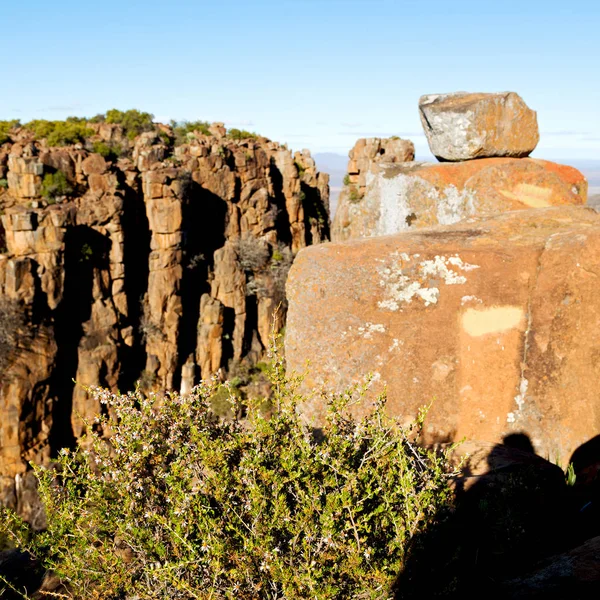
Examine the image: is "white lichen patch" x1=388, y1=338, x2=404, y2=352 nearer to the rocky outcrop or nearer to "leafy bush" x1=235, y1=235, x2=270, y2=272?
the rocky outcrop

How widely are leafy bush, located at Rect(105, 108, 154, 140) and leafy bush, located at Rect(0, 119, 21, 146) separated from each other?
627 centimetres

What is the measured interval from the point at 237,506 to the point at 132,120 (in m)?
45.4

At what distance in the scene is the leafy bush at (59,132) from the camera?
37.7 meters

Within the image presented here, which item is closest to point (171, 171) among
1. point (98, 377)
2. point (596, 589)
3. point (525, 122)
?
point (98, 377)

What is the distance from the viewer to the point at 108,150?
125 feet

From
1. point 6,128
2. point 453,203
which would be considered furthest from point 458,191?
A: point 6,128

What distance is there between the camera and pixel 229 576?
316cm

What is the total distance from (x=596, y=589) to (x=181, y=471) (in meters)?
2.19

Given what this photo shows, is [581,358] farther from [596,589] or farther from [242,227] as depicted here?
[242,227]

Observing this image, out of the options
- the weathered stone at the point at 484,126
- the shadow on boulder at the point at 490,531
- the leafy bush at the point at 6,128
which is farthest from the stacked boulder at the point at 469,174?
the leafy bush at the point at 6,128

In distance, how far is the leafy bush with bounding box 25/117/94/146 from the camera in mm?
37688

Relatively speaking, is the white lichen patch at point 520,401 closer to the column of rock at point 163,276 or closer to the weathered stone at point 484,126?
the weathered stone at point 484,126

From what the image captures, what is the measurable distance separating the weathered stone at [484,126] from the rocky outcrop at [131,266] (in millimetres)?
23375

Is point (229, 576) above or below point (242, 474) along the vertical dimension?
below
